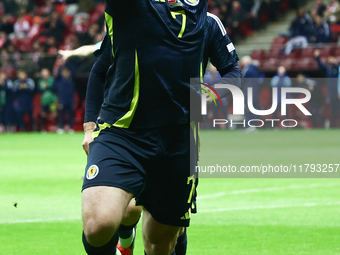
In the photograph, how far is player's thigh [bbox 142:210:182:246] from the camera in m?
4.01

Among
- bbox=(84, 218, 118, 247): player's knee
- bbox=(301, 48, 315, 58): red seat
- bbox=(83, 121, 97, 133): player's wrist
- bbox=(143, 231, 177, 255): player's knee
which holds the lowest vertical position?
bbox=(301, 48, 315, 58): red seat

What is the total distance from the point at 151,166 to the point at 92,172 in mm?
350

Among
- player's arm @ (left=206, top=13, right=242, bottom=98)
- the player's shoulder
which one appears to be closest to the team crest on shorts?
player's arm @ (left=206, top=13, right=242, bottom=98)

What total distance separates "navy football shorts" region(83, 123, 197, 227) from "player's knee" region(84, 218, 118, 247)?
240mm

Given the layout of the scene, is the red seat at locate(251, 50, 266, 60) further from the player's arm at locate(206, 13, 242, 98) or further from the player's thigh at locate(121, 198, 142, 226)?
the player's arm at locate(206, 13, 242, 98)

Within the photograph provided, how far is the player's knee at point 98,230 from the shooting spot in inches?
138

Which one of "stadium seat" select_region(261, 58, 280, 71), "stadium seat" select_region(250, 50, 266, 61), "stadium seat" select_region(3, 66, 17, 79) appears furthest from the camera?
"stadium seat" select_region(3, 66, 17, 79)

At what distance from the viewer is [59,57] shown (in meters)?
22.9

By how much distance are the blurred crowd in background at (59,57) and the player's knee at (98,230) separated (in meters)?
16.6

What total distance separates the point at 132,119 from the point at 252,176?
7.47 meters

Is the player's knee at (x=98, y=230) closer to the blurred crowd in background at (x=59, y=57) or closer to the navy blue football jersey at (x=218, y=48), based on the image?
the navy blue football jersey at (x=218, y=48)

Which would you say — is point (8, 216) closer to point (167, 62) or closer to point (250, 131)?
point (167, 62)

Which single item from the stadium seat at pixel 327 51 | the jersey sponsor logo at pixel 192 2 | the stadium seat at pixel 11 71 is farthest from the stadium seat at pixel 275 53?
the jersey sponsor logo at pixel 192 2

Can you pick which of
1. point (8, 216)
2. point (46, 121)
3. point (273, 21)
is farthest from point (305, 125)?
point (8, 216)
